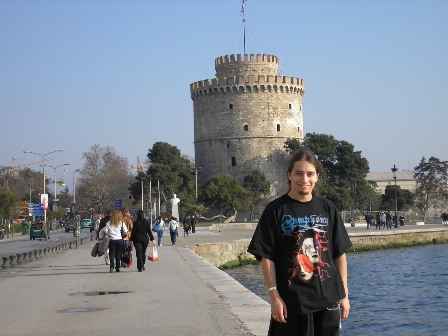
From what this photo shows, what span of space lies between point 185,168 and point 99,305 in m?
65.0

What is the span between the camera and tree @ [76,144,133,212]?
8938cm

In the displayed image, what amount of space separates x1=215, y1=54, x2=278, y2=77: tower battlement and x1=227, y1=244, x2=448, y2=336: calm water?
130ft

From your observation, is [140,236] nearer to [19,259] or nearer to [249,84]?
[19,259]

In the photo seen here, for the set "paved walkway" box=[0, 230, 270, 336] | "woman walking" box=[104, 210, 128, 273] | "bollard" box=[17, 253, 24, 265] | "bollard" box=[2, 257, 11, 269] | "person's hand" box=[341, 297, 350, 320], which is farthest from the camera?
"bollard" box=[17, 253, 24, 265]

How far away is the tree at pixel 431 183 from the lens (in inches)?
3615

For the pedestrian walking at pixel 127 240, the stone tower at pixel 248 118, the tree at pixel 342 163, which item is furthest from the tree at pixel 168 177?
the pedestrian walking at pixel 127 240

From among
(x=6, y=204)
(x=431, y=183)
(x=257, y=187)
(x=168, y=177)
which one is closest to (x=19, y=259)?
(x=6, y=204)

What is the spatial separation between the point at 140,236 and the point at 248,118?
59.9 metres

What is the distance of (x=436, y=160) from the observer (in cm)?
9250

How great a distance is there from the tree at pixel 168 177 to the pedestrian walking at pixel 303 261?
60894 millimetres

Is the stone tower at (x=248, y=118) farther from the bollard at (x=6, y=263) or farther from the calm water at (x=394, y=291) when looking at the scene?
the bollard at (x=6, y=263)

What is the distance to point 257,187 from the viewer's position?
236ft

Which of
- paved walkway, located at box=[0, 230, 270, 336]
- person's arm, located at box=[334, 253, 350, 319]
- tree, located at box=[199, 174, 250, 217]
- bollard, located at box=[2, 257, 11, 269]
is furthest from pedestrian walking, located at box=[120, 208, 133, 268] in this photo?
tree, located at box=[199, 174, 250, 217]

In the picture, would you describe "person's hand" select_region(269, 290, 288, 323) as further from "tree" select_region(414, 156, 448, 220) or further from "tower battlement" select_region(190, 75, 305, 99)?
"tree" select_region(414, 156, 448, 220)
